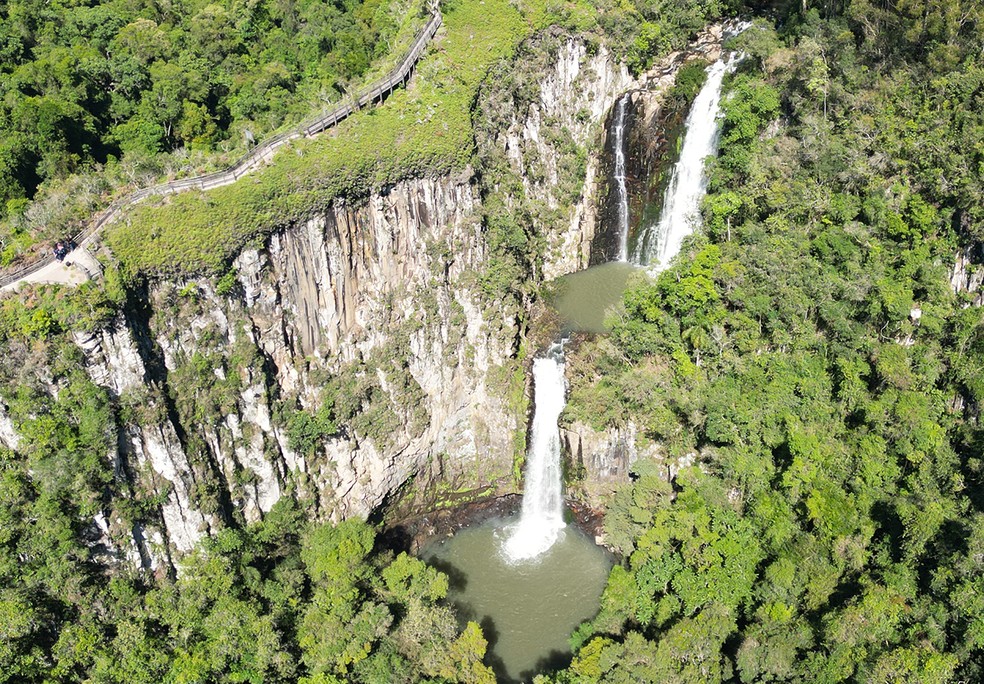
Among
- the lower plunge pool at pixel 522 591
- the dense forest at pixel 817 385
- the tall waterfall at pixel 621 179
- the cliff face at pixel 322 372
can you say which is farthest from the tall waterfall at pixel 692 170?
the lower plunge pool at pixel 522 591

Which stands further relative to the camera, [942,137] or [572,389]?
[572,389]

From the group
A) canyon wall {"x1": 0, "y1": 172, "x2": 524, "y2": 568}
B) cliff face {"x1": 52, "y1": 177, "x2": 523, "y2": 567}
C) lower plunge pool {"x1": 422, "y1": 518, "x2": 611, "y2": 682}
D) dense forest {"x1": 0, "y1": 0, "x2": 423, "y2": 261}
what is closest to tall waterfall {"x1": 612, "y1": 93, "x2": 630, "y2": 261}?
canyon wall {"x1": 0, "y1": 172, "x2": 524, "y2": 568}

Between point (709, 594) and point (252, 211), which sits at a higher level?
point (252, 211)

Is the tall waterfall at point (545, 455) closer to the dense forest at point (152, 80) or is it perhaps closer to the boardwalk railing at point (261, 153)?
the boardwalk railing at point (261, 153)

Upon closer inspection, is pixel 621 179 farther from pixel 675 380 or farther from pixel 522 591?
pixel 522 591

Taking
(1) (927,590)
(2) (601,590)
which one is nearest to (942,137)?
(1) (927,590)

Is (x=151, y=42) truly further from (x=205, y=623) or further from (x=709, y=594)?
(x=709, y=594)

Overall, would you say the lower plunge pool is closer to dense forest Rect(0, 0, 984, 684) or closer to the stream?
the stream
